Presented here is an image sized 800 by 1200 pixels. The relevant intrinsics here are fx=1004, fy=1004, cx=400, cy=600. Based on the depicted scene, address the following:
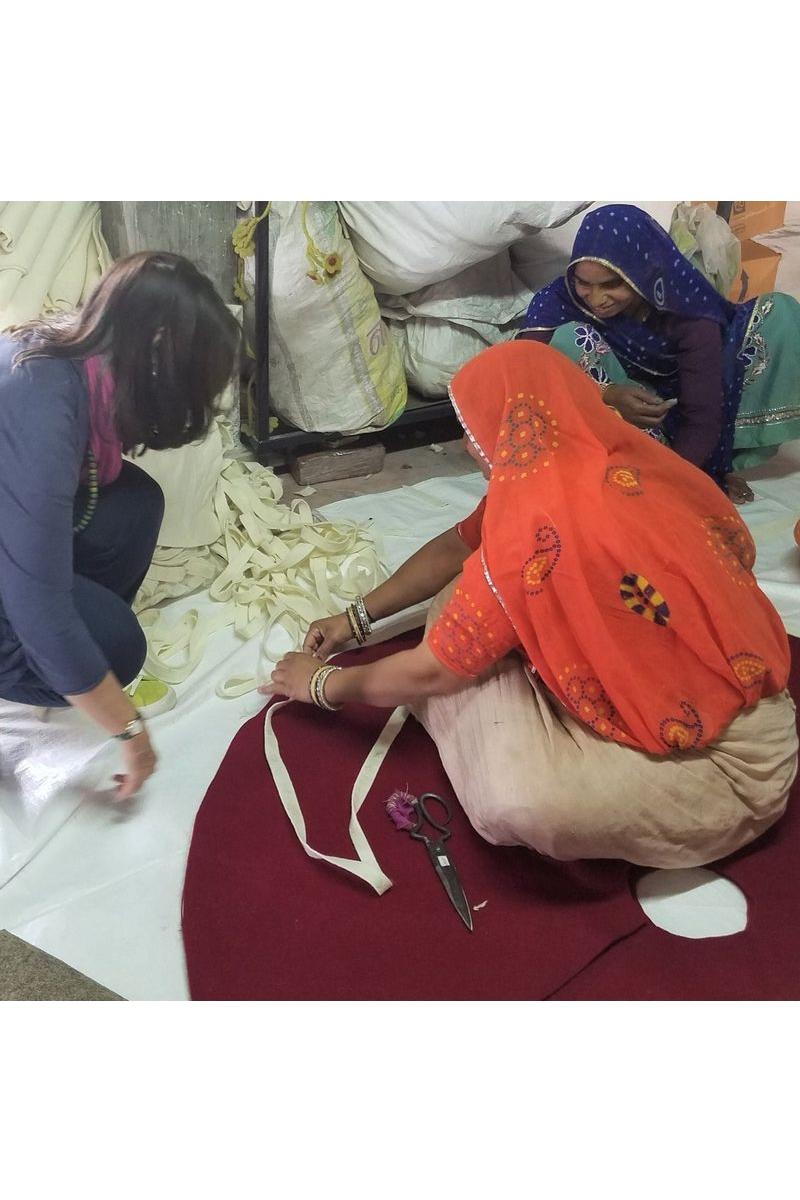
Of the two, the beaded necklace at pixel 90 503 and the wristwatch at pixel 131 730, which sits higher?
the beaded necklace at pixel 90 503

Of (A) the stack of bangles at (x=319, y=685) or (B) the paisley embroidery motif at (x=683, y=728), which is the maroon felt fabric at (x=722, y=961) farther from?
(A) the stack of bangles at (x=319, y=685)

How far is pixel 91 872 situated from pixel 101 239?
0.75 metres

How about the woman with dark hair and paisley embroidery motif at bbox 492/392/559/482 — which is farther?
paisley embroidery motif at bbox 492/392/559/482

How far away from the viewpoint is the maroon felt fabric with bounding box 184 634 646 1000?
1.28 m

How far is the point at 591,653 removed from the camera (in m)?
1.24

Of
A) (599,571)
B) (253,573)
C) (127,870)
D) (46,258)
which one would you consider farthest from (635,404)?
(127,870)

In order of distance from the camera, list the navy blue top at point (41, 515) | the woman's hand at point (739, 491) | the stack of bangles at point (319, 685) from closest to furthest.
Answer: the navy blue top at point (41, 515) < the stack of bangles at point (319, 685) < the woman's hand at point (739, 491)

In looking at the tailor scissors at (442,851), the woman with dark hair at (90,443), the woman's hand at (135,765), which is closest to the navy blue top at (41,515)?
the woman with dark hair at (90,443)

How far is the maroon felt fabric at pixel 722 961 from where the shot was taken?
1311mm

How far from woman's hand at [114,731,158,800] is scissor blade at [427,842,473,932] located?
0.40 meters

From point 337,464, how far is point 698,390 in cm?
57

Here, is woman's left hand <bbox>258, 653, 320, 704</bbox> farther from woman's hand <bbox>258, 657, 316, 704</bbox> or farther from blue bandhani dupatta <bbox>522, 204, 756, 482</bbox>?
blue bandhani dupatta <bbox>522, 204, 756, 482</bbox>

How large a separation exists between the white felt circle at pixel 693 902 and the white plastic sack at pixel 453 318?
78cm

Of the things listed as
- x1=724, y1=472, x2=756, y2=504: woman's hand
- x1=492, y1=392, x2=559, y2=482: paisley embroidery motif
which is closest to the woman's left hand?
x1=492, y1=392, x2=559, y2=482: paisley embroidery motif
